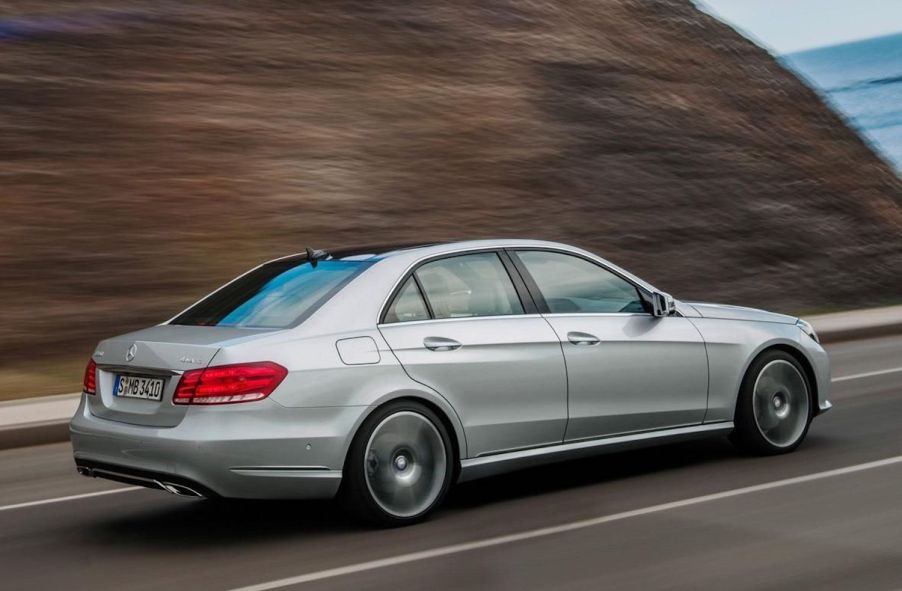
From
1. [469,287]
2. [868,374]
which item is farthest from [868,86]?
[469,287]

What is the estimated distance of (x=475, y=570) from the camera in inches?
232

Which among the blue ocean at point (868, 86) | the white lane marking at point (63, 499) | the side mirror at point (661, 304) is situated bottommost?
the white lane marking at point (63, 499)

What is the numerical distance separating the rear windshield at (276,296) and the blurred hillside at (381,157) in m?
6.39

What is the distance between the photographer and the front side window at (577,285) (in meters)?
7.59

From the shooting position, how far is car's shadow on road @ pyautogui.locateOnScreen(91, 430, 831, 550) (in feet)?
22.5

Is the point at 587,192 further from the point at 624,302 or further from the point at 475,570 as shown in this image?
the point at 475,570

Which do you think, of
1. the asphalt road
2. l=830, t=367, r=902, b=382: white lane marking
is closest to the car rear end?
the asphalt road

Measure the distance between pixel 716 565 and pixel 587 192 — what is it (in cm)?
1700

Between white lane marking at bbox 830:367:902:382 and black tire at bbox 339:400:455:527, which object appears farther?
white lane marking at bbox 830:367:902:382

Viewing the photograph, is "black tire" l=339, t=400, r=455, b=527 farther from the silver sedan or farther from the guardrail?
the guardrail

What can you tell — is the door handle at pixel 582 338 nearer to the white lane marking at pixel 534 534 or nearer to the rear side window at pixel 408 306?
the rear side window at pixel 408 306

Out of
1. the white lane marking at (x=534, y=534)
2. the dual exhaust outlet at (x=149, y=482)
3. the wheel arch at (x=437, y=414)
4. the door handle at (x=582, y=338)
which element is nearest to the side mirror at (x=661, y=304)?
the door handle at (x=582, y=338)

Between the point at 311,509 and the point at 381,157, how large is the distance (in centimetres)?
1425

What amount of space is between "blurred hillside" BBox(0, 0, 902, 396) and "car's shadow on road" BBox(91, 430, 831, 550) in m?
6.17
